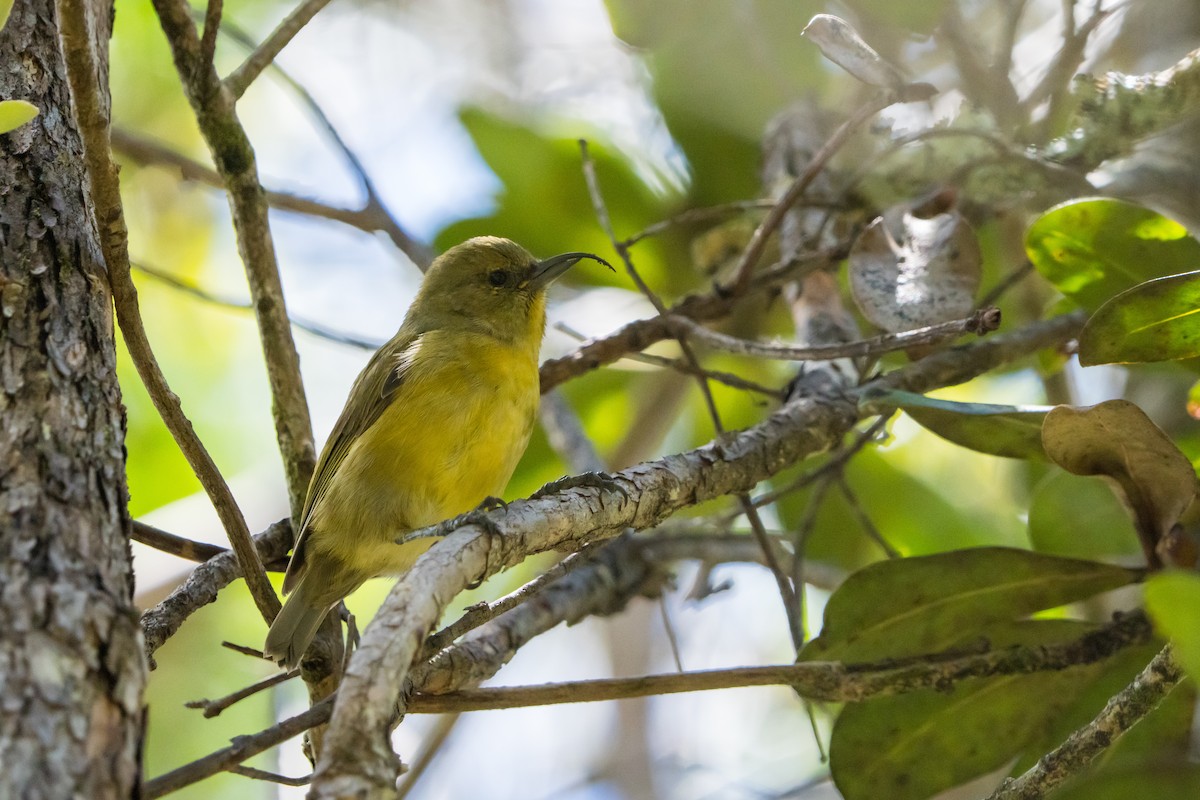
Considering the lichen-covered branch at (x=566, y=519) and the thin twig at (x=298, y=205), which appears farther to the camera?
the thin twig at (x=298, y=205)

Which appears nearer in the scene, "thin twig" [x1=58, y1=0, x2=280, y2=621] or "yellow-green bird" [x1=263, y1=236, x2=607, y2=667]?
"thin twig" [x1=58, y1=0, x2=280, y2=621]

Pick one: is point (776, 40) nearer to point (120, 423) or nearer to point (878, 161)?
point (878, 161)

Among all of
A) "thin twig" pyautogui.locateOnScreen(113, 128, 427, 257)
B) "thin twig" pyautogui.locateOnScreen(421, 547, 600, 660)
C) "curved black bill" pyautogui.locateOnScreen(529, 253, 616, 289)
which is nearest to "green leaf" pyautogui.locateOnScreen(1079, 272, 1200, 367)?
"thin twig" pyautogui.locateOnScreen(421, 547, 600, 660)

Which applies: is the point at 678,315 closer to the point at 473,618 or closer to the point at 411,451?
the point at 411,451

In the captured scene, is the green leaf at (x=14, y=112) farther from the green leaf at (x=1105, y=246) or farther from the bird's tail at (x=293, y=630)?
the green leaf at (x=1105, y=246)

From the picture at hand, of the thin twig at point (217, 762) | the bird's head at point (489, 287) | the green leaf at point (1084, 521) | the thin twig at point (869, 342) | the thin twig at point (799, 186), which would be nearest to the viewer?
the thin twig at point (217, 762)

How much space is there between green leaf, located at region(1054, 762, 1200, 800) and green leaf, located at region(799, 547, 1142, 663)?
0.44m

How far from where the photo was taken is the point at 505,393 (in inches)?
149

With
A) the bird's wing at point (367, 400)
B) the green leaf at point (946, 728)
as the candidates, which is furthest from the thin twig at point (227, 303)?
the green leaf at point (946, 728)

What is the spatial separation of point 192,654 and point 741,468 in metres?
4.20

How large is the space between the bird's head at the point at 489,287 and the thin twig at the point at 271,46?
5.12 feet

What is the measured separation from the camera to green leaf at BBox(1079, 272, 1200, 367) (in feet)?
7.95

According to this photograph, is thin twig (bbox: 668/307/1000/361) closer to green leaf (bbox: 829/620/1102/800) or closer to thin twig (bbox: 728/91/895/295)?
thin twig (bbox: 728/91/895/295)

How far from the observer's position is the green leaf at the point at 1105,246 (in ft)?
9.26
